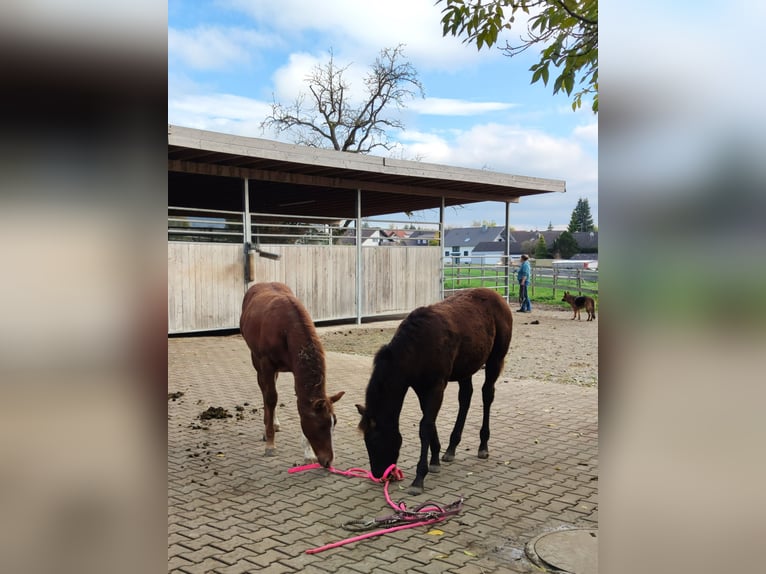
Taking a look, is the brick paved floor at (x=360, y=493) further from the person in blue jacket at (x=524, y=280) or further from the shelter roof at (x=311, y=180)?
the person in blue jacket at (x=524, y=280)

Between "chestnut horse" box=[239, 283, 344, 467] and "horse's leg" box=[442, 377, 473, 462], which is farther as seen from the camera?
"horse's leg" box=[442, 377, 473, 462]

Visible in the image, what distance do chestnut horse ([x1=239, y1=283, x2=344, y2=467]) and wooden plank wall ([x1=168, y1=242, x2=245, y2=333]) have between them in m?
6.08

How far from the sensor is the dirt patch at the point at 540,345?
9031 millimetres

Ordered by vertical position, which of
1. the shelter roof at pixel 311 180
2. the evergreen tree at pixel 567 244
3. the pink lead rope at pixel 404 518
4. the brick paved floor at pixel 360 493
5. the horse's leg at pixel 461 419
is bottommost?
the brick paved floor at pixel 360 493

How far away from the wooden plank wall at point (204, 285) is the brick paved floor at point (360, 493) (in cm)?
451

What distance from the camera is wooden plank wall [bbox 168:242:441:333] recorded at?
442 inches

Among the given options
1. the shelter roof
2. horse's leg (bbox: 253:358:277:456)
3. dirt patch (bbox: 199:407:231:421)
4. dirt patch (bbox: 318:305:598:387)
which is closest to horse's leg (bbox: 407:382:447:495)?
horse's leg (bbox: 253:358:277:456)

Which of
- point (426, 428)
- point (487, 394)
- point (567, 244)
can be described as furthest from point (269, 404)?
point (567, 244)

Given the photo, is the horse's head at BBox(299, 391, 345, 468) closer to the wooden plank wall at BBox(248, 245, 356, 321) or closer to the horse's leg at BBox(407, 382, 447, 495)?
the horse's leg at BBox(407, 382, 447, 495)

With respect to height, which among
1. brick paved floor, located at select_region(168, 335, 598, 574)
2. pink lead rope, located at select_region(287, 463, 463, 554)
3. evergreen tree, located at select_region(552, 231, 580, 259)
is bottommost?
brick paved floor, located at select_region(168, 335, 598, 574)

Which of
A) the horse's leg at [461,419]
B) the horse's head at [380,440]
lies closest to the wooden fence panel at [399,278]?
the horse's leg at [461,419]
